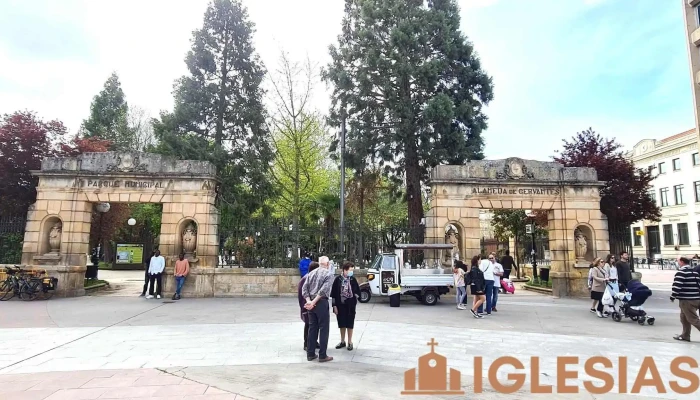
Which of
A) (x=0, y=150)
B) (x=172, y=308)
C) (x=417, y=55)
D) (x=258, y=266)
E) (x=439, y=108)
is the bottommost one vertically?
A: (x=172, y=308)

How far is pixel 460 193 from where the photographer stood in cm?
1631

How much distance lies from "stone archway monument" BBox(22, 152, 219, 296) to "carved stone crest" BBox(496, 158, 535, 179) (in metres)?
11.9

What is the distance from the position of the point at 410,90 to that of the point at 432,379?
16.5m

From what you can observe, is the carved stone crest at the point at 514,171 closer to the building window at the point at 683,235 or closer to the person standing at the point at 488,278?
the person standing at the point at 488,278

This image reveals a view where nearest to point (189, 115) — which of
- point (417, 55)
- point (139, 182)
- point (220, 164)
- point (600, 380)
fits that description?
point (220, 164)

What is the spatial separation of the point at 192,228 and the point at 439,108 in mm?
11774

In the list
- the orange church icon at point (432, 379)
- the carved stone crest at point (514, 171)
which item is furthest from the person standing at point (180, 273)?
the carved stone crest at point (514, 171)

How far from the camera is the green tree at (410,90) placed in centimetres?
1922

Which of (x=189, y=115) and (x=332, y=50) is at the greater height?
(x=332, y=50)

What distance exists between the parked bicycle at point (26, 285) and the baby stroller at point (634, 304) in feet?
59.9

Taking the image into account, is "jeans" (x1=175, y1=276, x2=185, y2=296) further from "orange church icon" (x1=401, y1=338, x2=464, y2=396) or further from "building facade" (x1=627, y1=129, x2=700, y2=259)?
"building facade" (x1=627, y1=129, x2=700, y2=259)

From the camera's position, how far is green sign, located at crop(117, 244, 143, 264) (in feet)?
106

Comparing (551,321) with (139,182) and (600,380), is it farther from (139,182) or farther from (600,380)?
(139,182)

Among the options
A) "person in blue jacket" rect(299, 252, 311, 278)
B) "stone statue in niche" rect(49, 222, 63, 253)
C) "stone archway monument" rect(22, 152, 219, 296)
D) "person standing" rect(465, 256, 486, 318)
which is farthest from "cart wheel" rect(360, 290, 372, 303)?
"stone statue in niche" rect(49, 222, 63, 253)
